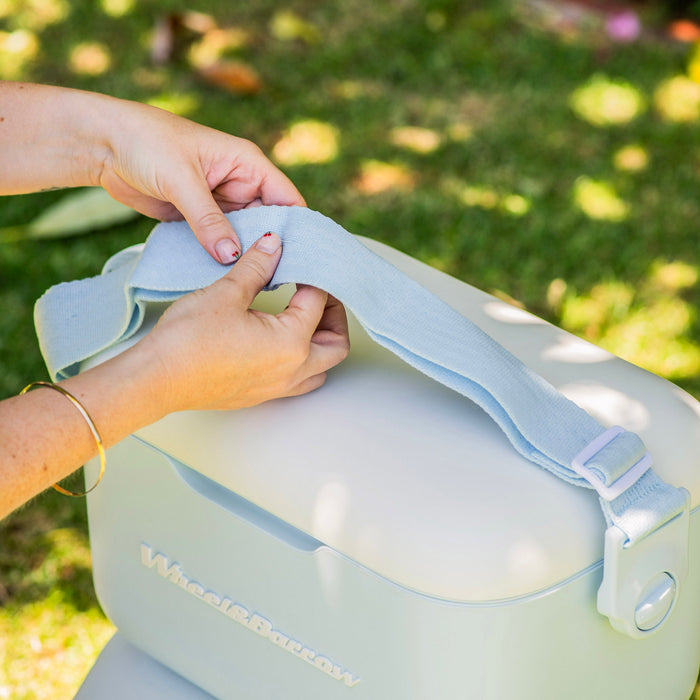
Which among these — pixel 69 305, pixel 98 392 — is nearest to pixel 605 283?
pixel 69 305

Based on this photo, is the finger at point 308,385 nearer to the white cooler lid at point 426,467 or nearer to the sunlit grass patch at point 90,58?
the white cooler lid at point 426,467

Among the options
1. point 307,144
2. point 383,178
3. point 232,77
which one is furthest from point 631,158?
point 232,77

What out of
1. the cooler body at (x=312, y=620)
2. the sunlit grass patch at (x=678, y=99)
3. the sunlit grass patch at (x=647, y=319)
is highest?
the cooler body at (x=312, y=620)

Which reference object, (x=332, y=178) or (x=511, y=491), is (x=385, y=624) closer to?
(x=511, y=491)

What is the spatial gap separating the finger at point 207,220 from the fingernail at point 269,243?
0.04 m

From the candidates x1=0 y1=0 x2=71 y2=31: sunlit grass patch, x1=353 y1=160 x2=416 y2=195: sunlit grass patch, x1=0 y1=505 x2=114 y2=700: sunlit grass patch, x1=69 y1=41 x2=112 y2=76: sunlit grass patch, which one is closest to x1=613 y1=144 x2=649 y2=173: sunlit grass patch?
x1=353 y1=160 x2=416 y2=195: sunlit grass patch

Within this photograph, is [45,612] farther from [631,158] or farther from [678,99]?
[678,99]

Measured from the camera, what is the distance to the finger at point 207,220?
3.41 ft

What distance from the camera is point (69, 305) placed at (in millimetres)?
1132

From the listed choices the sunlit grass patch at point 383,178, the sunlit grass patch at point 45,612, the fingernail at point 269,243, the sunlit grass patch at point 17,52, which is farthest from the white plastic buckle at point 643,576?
the sunlit grass patch at point 17,52

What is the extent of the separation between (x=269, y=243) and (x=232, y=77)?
7.17 ft

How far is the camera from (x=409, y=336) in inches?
37.9

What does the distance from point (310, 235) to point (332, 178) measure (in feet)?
5.70

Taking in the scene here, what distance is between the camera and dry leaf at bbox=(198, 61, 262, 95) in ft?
9.99
